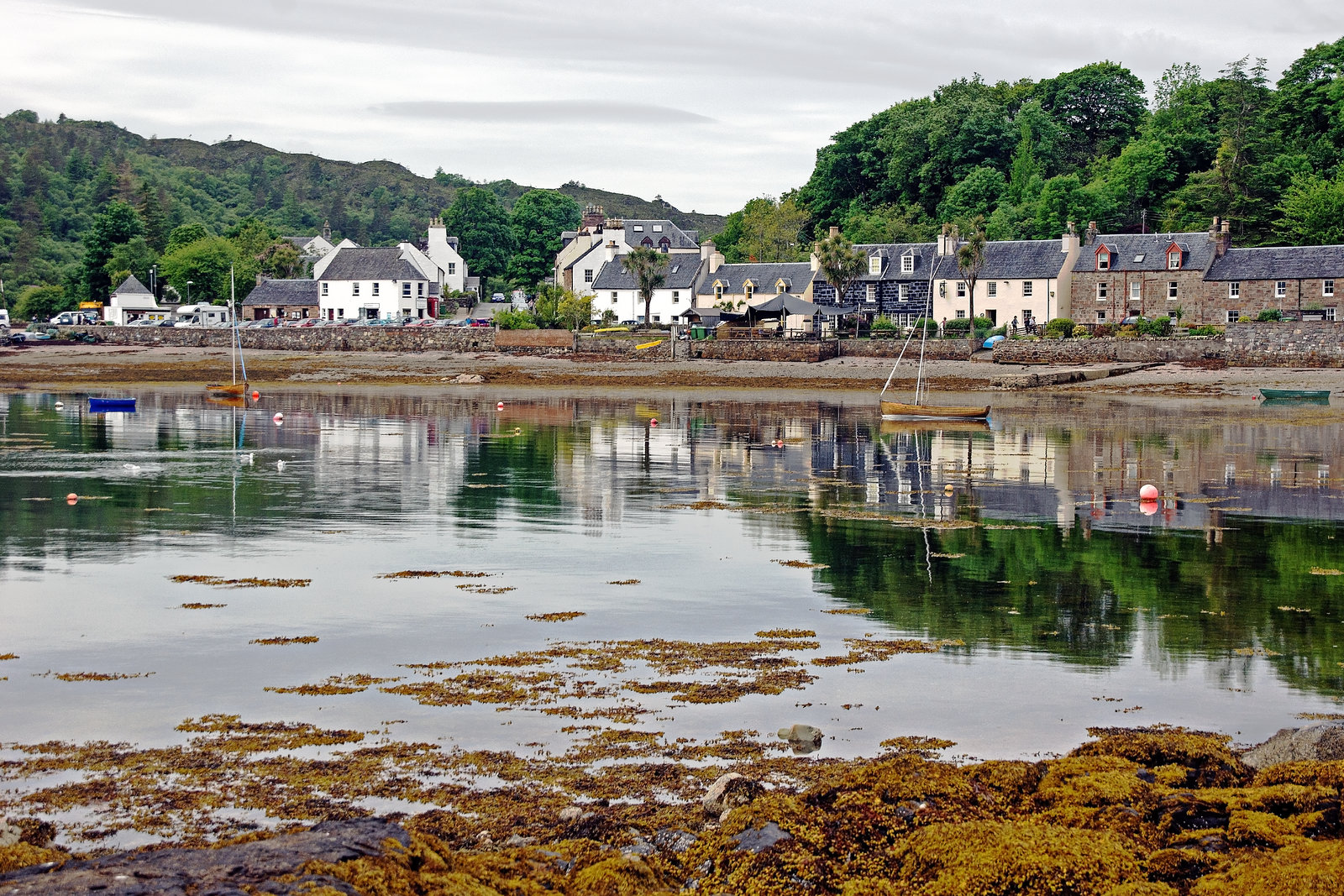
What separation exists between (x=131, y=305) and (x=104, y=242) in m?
17.7

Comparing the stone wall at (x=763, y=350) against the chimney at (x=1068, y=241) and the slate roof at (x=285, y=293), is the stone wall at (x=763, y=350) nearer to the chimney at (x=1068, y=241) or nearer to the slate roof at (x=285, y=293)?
the chimney at (x=1068, y=241)

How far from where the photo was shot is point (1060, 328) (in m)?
71.4

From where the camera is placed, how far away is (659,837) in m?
9.80

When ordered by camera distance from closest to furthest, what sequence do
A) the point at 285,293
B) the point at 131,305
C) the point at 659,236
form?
the point at 285,293, the point at 131,305, the point at 659,236

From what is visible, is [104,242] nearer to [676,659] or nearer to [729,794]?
[676,659]

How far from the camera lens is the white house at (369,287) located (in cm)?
10500

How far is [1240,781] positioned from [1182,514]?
17.2 meters

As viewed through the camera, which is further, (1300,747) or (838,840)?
(1300,747)

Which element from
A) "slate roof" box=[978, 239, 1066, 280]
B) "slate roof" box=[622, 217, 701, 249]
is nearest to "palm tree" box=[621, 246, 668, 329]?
"slate roof" box=[978, 239, 1066, 280]

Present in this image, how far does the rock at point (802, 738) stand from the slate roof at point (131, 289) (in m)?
108

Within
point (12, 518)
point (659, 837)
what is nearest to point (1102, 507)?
point (659, 837)

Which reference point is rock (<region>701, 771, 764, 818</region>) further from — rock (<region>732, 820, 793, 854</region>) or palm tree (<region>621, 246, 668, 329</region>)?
palm tree (<region>621, 246, 668, 329</region>)

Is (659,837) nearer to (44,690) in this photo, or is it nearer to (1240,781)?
(1240,781)

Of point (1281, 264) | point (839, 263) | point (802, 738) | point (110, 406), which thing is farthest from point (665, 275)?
point (802, 738)
